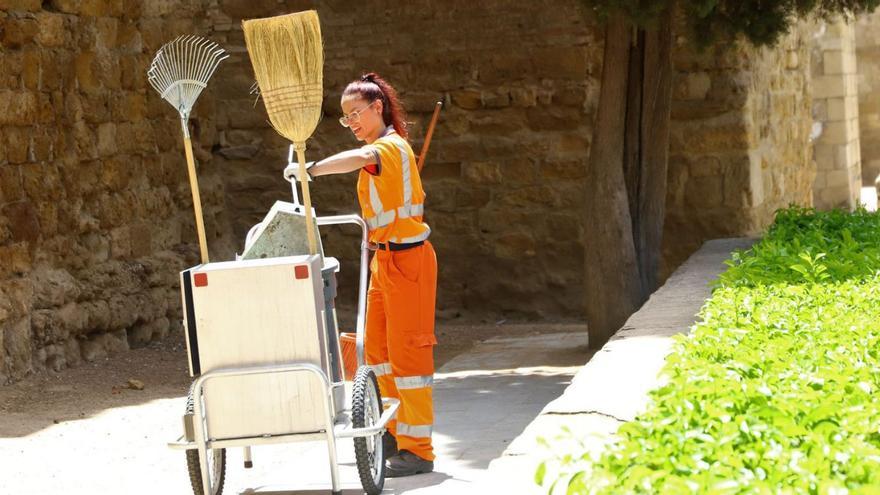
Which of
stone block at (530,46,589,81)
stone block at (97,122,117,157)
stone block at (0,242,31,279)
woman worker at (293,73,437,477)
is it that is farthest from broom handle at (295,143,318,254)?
stone block at (530,46,589,81)

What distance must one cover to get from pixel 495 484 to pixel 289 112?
1946 mm

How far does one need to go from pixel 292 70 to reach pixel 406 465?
62.6 inches

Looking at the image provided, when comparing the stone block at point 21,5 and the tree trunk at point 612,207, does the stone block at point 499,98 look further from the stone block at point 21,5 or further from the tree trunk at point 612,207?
the stone block at point 21,5

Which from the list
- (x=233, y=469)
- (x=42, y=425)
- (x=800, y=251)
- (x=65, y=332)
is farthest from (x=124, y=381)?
(x=800, y=251)

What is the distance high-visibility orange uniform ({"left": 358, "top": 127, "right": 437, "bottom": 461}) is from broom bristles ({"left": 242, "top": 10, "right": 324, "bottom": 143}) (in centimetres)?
45

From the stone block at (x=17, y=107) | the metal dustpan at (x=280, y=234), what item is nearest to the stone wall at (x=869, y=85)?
the stone block at (x=17, y=107)

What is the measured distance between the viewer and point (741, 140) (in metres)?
9.69

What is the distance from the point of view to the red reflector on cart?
176 inches

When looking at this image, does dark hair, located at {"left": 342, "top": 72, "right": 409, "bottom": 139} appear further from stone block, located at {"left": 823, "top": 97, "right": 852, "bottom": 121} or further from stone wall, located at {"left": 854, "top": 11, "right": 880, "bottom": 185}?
stone wall, located at {"left": 854, "top": 11, "right": 880, "bottom": 185}

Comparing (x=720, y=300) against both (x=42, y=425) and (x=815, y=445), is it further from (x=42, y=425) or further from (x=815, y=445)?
(x=42, y=425)

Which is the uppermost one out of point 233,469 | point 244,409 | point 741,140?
point 741,140

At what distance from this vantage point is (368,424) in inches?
189

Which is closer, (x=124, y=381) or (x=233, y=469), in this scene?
(x=233, y=469)

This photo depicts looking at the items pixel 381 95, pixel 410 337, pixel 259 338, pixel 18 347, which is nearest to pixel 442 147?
pixel 18 347
